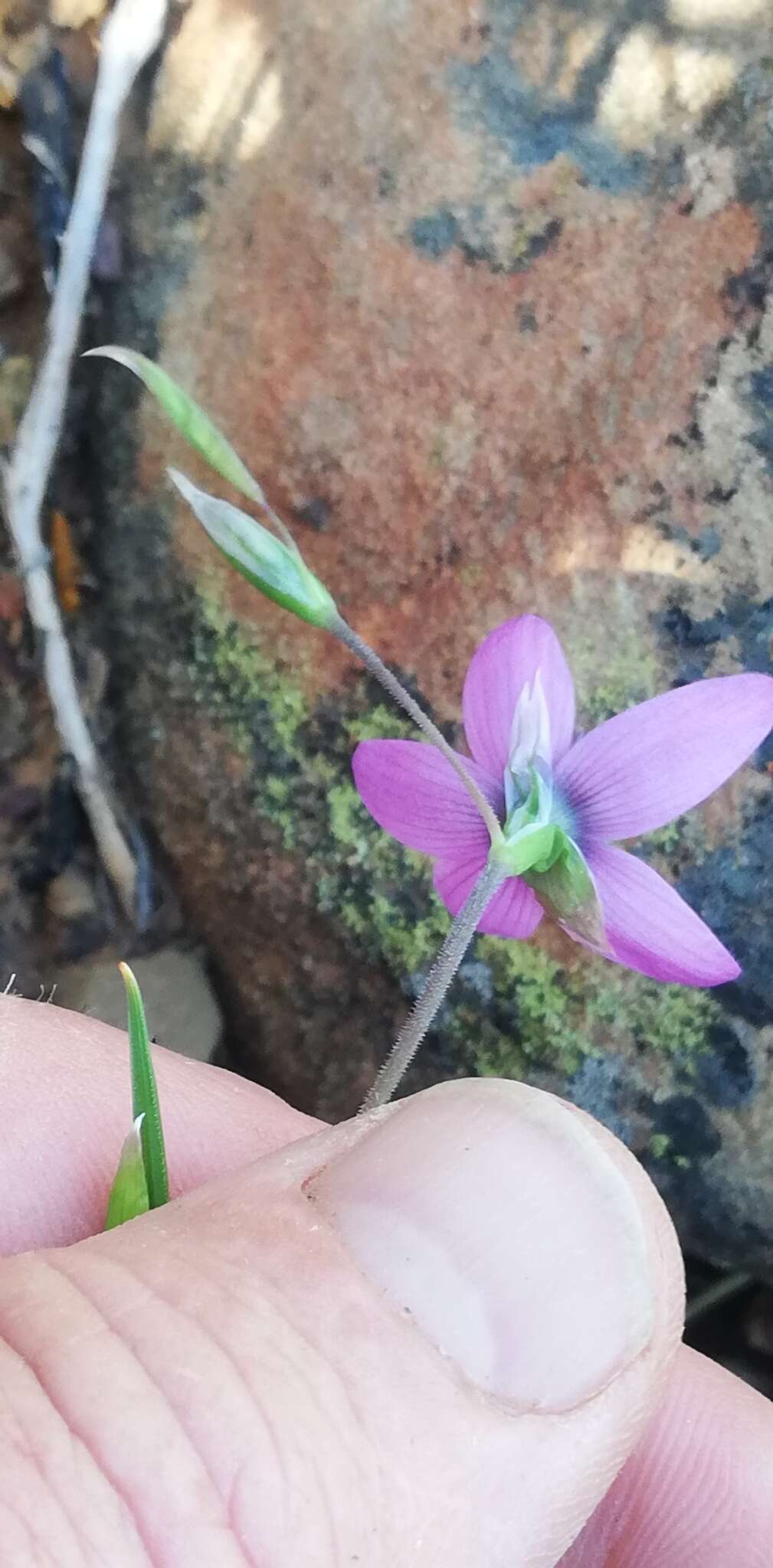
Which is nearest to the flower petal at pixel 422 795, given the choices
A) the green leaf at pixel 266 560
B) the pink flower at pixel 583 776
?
the pink flower at pixel 583 776

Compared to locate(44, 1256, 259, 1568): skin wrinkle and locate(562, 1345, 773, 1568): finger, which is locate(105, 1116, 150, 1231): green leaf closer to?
locate(44, 1256, 259, 1568): skin wrinkle

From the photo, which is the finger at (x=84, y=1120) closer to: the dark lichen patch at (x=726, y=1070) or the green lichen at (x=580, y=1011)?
the green lichen at (x=580, y=1011)

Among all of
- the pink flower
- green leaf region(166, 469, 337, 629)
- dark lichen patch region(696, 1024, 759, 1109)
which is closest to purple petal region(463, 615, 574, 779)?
the pink flower

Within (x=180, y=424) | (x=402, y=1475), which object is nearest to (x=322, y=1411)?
(x=402, y=1475)

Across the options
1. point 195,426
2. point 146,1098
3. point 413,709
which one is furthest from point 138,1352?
point 195,426

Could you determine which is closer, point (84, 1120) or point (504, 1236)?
point (504, 1236)

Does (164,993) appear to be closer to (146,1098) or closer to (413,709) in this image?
(146,1098)
